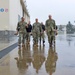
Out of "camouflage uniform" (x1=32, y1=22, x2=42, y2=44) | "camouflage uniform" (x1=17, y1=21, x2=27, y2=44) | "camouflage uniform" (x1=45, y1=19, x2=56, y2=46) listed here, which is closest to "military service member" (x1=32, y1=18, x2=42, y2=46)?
"camouflage uniform" (x1=32, y1=22, x2=42, y2=44)

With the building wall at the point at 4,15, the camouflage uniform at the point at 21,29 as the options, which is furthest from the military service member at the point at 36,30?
the building wall at the point at 4,15

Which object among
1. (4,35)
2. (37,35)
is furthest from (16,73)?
(4,35)

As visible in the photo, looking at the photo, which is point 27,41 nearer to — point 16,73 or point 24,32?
point 24,32

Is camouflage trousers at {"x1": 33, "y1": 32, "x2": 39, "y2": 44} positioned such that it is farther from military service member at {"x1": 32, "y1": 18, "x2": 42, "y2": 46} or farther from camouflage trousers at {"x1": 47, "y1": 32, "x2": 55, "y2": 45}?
camouflage trousers at {"x1": 47, "y1": 32, "x2": 55, "y2": 45}

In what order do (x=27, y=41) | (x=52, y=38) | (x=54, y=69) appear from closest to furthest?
(x=54, y=69) → (x=52, y=38) → (x=27, y=41)

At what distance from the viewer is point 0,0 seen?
31.0 m

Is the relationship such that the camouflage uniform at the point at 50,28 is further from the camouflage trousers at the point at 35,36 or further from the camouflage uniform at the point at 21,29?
the camouflage trousers at the point at 35,36

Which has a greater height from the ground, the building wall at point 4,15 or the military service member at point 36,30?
the building wall at point 4,15

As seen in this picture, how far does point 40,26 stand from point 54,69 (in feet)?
44.1

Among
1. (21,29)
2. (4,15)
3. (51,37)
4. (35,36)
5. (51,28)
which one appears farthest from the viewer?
(4,15)


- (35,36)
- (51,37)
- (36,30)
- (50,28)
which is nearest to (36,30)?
(36,30)

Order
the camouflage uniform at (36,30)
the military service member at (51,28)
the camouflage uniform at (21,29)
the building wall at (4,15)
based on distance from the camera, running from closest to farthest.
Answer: the military service member at (51,28), the camouflage uniform at (21,29), the camouflage uniform at (36,30), the building wall at (4,15)

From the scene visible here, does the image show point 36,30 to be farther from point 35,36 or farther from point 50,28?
point 50,28

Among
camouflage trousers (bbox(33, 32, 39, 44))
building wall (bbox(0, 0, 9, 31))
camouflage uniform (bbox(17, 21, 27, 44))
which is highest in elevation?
building wall (bbox(0, 0, 9, 31))
